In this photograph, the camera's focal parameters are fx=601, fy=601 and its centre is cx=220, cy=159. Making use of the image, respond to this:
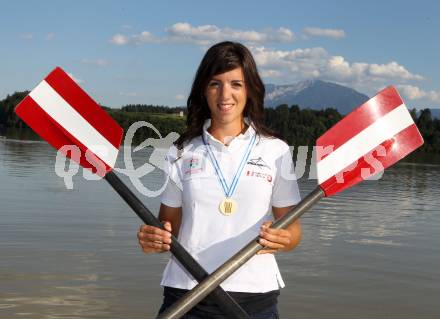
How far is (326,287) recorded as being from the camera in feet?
31.9

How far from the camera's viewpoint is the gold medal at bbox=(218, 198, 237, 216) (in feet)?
10.0

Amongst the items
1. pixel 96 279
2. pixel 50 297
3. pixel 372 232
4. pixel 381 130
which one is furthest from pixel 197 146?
pixel 372 232

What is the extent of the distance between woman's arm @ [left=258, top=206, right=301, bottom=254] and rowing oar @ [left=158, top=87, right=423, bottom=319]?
0.41 m

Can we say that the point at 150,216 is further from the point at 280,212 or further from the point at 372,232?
the point at 372,232

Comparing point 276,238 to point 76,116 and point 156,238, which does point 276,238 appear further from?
point 76,116

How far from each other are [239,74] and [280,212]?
2.54 ft

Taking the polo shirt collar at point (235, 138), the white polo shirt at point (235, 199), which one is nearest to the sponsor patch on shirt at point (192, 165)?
the white polo shirt at point (235, 199)

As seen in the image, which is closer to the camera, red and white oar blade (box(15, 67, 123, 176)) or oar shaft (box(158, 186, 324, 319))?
oar shaft (box(158, 186, 324, 319))

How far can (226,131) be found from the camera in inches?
128

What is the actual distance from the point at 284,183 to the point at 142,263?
772cm

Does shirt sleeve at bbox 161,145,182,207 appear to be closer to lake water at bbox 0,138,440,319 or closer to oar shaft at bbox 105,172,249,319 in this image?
oar shaft at bbox 105,172,249,319

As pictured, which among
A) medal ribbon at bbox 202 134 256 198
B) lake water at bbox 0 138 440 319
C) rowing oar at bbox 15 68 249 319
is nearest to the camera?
medal ribbon at bbox 202 134 256 198

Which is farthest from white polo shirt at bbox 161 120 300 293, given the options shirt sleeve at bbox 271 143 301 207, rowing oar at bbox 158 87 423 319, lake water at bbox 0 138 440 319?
lake water at bbox 0 138 440 319

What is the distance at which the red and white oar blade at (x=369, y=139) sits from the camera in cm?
370
